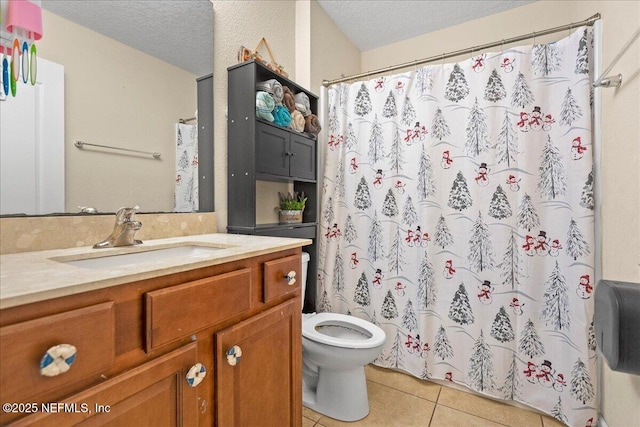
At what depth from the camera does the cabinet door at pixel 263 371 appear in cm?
85

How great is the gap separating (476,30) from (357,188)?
1.65m

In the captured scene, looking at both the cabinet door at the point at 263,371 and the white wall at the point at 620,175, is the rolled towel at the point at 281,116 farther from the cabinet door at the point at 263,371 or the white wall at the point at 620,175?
the white wall at the point at 620,175

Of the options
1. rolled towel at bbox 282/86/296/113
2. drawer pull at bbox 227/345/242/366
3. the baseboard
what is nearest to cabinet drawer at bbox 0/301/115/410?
drawer pull at bbox 227/345/242/366

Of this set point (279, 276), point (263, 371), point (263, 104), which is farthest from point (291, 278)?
point (263, 104)

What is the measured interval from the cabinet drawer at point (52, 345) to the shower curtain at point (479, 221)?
1.61m

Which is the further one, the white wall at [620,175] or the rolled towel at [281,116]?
the rolled towel at [281,116]

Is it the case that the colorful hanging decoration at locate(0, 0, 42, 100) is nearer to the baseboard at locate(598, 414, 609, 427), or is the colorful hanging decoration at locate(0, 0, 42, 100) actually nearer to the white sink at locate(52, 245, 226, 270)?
the white sink at locate(52, 245, 226, 270)

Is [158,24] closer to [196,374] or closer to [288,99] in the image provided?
[288,99]

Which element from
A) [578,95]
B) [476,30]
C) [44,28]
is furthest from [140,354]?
[476,30]

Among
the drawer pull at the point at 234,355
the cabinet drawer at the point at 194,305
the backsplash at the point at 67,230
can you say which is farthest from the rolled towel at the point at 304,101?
the drawer pull at the point at 234,355

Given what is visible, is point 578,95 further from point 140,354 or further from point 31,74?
point 31,74

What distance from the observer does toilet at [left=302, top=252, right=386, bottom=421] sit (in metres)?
1.44

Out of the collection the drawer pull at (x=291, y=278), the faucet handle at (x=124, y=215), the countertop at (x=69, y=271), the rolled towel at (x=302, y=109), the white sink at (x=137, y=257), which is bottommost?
the drawer pull at (x=291, y=278)

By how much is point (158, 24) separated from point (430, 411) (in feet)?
7.59
